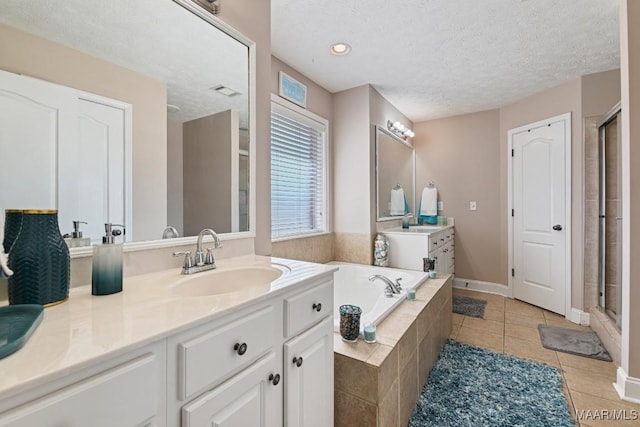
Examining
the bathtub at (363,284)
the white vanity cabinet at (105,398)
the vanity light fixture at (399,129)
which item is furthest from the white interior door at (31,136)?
the vanity light fixture at (399,129)

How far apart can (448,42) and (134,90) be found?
221cm

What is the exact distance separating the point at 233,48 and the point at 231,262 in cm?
111

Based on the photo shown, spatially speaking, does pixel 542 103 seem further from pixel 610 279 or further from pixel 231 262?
pixel 231 262

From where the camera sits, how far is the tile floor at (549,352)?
5.16 feet

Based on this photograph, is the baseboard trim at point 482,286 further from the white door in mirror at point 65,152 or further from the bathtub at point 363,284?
the white door in mirror at point 65,152

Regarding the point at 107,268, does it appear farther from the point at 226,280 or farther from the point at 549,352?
the point at 549,352

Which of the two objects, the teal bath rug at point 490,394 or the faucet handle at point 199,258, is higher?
the faucet handle at point 199,258

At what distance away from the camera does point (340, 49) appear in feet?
7.49

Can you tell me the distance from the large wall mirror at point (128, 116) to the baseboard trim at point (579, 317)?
10.8ft

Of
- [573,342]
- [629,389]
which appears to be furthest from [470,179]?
[629,389]

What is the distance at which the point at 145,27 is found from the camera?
1.13m

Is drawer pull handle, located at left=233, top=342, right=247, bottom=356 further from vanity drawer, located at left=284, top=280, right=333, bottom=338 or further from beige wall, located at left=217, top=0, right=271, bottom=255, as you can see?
beige wall, located at left=217, top=0, right=271, bottom=255

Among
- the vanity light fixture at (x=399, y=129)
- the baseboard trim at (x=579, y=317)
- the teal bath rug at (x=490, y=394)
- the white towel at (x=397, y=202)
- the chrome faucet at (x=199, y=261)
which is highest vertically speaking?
the vanity light fixture at (x=399, y=129)

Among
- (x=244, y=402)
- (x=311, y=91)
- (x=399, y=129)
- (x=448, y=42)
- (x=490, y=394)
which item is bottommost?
(x=490, y=394)
